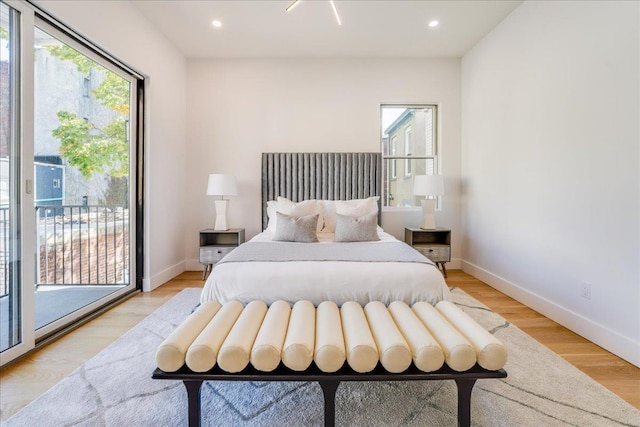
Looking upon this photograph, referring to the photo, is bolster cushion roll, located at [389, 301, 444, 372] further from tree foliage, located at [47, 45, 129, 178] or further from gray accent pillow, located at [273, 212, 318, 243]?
tree foliage, located at [47, 45, 129, 178]

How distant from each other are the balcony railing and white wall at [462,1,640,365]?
4.24m

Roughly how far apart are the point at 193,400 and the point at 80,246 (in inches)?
101

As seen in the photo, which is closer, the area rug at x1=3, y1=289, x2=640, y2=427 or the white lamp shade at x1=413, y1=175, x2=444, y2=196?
the area rug at x1=3, y1=289, x2=640, y2=427

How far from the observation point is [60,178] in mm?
2531

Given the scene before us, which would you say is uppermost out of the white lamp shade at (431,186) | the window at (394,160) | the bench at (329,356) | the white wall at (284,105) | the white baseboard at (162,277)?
the white wall at (284,105)

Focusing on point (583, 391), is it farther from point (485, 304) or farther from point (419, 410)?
point (485, 304)

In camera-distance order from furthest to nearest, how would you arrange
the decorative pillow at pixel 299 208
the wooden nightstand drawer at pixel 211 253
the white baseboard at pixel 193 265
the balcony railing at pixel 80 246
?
the white baseboard at pixel 193 265 < the wooden nightstand drawer at pixel 211 253 < the decorative pillow at pixel 299 208 < the balcony railing at pixel 80 246

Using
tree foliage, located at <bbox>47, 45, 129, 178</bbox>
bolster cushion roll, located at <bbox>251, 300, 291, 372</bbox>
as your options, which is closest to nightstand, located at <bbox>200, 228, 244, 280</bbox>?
tree foliage, located at <bbox>47, 45, 129, 178</bbox>

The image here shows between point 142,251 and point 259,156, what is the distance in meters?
1.91

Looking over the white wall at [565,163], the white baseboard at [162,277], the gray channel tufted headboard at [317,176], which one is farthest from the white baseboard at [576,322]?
the white baseboard at [162,277]

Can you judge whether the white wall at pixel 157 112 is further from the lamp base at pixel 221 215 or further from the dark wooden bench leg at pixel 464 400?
the dark wooden bench leg at pixel 464 400

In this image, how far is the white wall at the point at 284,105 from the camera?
4.19 m

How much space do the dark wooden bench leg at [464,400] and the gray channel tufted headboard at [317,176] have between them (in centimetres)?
292

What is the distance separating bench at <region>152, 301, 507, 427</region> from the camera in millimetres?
1256
